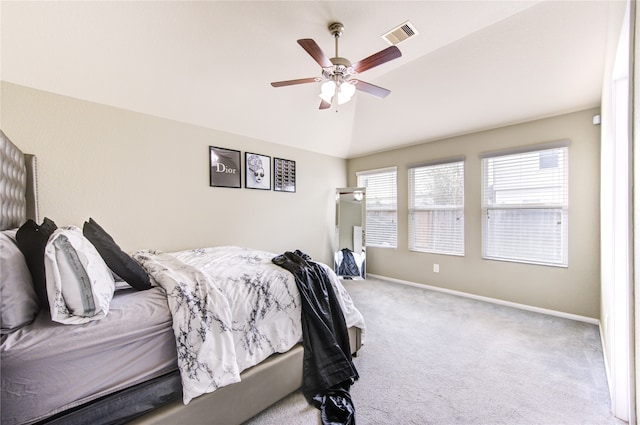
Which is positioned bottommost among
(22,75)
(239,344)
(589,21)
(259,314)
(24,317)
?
(239,344)

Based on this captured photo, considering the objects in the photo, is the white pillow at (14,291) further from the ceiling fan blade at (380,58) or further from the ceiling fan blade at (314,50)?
the ceiling fan blade at (380,58)

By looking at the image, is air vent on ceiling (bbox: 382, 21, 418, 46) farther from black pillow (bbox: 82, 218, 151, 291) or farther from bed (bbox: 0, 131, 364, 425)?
black pillow (bbox: 82, 218, 151, 291)

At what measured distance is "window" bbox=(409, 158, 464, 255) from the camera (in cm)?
406

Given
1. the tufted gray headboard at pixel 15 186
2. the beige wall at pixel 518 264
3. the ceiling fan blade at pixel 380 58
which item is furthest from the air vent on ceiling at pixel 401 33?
the tufted gray headboard at pixel 15 186

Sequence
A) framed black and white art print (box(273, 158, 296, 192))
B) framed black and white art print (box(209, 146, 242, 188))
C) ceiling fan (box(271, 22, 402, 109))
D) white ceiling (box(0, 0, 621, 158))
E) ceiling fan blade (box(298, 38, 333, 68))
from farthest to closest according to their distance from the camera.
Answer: framed black and white art print (box(273, 158, 296, 192)) < framed black and white art print (box(209, 146, 242, 188)) < white ceiling (box(0, 0, 621, 158)) < ceiling fan (box(271, 22, 402, 109)) < ceiling fan blade (box(298, 38, 333, 68))

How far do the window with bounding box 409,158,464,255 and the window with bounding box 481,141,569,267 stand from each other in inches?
13.7

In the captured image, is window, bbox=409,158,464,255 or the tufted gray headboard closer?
the tufted gray headboard

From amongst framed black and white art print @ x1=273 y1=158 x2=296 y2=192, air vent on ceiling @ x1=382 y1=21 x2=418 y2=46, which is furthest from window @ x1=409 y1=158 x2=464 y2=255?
air vent on ceiling @ x1=382 y1=21 x2=418 y2=46

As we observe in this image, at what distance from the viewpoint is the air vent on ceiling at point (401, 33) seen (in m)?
2.28

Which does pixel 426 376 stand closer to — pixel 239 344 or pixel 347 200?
pixel 239 344

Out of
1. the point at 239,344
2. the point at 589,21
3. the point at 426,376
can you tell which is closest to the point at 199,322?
the point at 239,344

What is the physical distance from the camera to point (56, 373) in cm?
104

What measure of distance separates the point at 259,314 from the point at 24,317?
1049 mm

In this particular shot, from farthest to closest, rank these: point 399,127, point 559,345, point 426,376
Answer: point 399,127, point 559,345, point 426,376
